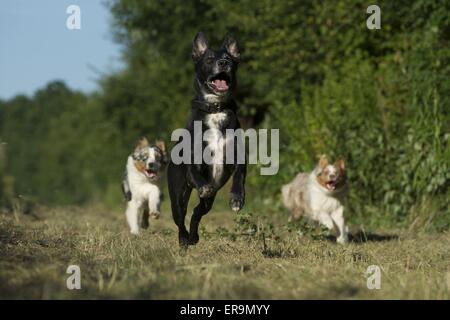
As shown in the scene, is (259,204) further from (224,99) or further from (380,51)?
(224,99)

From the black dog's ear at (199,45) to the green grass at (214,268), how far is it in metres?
1.87

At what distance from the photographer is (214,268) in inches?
240

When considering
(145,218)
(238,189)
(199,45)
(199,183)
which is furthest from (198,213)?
(145,218)

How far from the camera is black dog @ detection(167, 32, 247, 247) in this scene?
7.76 meters

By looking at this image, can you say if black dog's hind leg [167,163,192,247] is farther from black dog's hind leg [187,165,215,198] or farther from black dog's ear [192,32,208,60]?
black dog's ear [192,32,208,60]

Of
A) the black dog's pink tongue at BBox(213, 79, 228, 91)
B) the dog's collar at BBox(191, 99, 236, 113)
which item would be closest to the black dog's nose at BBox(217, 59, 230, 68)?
the black dog's pink tongue at BBox(213, 79, 228, 91)

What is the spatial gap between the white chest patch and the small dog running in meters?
3.79

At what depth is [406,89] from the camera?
1432 centimetres

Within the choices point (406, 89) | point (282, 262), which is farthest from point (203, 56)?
point (406, 89)

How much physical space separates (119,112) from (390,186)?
730 inches

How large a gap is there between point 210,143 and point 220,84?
0.61 metres

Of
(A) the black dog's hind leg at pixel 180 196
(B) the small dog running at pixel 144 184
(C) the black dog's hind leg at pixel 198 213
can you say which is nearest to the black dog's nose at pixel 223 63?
(A) the black dog's hind leg at pixel 180 196

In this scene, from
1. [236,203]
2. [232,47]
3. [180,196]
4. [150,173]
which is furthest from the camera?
[150,173]

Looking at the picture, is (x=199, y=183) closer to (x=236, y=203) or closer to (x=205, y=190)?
(x=205, y=190)
